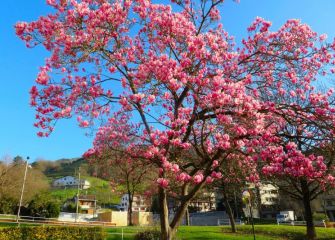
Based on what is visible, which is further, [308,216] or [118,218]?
[118,218]

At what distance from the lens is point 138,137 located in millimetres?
13031

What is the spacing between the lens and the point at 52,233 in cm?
2214

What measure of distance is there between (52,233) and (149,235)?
22.8ft

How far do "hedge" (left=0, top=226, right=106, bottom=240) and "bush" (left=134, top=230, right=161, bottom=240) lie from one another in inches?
139

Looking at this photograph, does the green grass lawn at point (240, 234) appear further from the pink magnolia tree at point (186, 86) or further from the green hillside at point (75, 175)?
the green hillside at point (75, 175)

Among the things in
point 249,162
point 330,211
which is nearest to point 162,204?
point 249,162

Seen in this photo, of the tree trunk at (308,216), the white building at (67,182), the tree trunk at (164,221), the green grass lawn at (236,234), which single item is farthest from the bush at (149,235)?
the white building at (67,182)

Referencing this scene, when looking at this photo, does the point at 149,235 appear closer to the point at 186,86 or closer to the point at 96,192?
the point at 186,86

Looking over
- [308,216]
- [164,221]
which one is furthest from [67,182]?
[164,221]

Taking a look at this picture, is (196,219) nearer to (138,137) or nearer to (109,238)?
(109,238)

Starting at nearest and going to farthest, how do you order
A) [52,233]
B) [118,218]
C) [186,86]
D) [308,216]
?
[186,86] < [52,233] < [308,216] < [118,218]

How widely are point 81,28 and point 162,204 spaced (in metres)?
7.12

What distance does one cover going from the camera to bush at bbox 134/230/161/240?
19.5 meters

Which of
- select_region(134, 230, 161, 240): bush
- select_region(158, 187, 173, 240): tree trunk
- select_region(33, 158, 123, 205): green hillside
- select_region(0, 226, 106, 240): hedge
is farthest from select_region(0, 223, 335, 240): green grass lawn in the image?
select_region(33, 158, 123, 205): green hillside
